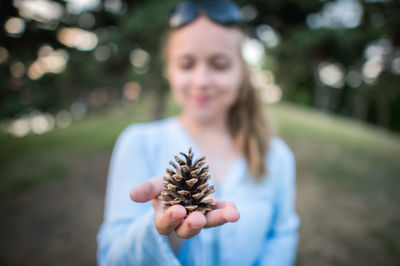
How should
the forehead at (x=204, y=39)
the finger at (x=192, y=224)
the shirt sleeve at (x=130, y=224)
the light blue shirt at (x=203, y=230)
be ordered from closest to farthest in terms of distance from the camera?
the finger at (x=192, y=224)
the shirt sleeve at (x=130, y=224)
the light blue shirt at (x=203, y=230)
the forehead at (x=204, y=39)

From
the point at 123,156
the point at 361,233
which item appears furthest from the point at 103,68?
the point at 361,233

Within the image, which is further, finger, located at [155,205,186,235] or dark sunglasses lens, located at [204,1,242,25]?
dark sunglasses lens, located at [204,1,242,25]

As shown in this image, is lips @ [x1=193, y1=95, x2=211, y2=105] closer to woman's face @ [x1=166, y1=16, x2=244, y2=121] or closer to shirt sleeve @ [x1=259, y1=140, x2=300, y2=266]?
woman's face @ [x1=166, y1=16, x2=244, y2=121]

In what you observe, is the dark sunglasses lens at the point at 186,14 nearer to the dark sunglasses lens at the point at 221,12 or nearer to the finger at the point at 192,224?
the dark sunglasses lens at the point at 221,12

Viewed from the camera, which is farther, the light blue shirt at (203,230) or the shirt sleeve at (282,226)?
the shirt sleeve at (282,226)

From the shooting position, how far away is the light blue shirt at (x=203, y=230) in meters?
1.01

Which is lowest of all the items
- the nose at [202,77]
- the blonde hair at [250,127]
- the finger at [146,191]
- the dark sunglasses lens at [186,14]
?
the finger at [146,191]

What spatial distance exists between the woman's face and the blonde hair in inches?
12.8

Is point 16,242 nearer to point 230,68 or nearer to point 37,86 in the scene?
point 230,68

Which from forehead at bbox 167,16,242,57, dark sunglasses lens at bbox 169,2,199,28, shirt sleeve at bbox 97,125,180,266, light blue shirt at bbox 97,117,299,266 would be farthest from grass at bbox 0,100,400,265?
shirt sleeve at bbox 97,125,180,266

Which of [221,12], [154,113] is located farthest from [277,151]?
[154,113]

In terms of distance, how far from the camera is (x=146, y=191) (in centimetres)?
80

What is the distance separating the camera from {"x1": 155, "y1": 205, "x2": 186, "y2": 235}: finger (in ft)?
2.28

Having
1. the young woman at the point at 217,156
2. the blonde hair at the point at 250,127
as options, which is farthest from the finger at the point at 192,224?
the blonde hair at the point at 250,127
